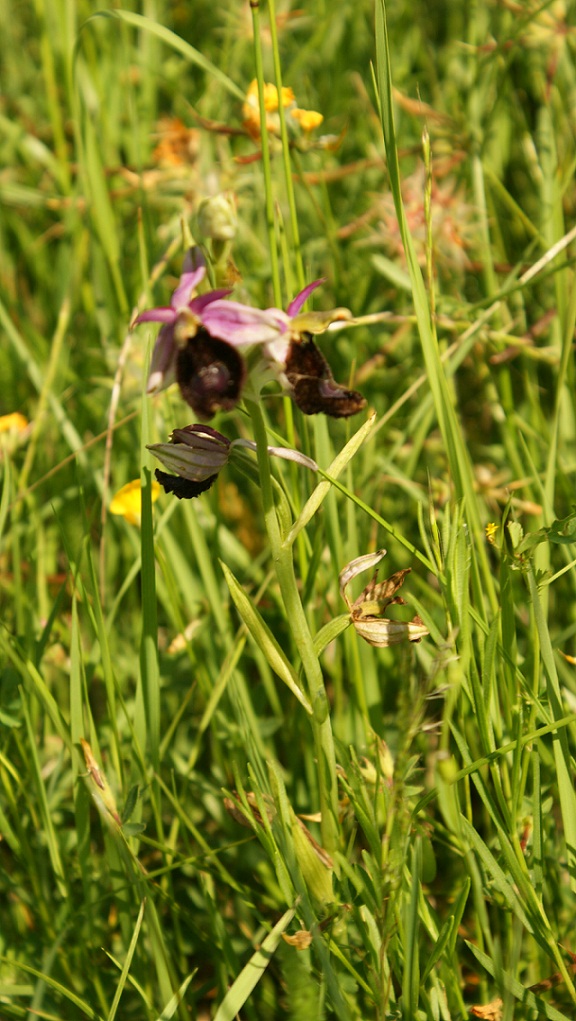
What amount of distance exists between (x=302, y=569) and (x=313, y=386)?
0.61m

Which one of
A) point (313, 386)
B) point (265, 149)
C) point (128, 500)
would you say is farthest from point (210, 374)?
point (128, 500)

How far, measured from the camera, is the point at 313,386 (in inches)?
51.6

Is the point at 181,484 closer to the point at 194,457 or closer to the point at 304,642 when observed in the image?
the point at 194,457

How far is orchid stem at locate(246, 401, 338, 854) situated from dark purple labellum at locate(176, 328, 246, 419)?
11 centimetres

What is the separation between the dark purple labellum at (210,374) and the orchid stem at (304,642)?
0.35ft

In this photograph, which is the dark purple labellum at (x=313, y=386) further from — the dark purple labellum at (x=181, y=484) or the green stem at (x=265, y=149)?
the green stem at (x=265, y=149)

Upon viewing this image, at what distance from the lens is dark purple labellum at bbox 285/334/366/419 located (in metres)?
1.31

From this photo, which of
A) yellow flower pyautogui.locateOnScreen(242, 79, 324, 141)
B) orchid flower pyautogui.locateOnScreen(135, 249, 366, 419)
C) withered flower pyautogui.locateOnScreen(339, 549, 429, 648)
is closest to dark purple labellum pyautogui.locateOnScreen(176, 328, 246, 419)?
orchid flower pyautogui.locateOnScreen(135, 249, 366, 419)

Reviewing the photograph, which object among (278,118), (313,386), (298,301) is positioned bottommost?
(313,386)

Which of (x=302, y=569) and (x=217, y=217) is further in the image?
(x=302, y=569)

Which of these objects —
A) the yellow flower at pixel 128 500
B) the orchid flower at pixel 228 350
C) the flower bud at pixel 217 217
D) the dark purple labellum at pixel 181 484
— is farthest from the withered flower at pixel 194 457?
the yellow flower at pixel 128 500

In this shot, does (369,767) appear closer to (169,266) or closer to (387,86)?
(387,86)

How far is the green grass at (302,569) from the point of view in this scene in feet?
4.70

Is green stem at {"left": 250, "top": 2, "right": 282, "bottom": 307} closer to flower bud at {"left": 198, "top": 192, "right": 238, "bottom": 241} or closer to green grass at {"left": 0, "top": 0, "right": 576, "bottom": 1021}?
green grass at {"left": 0, "top": 0, "right": 576, "bottom": 1021}
